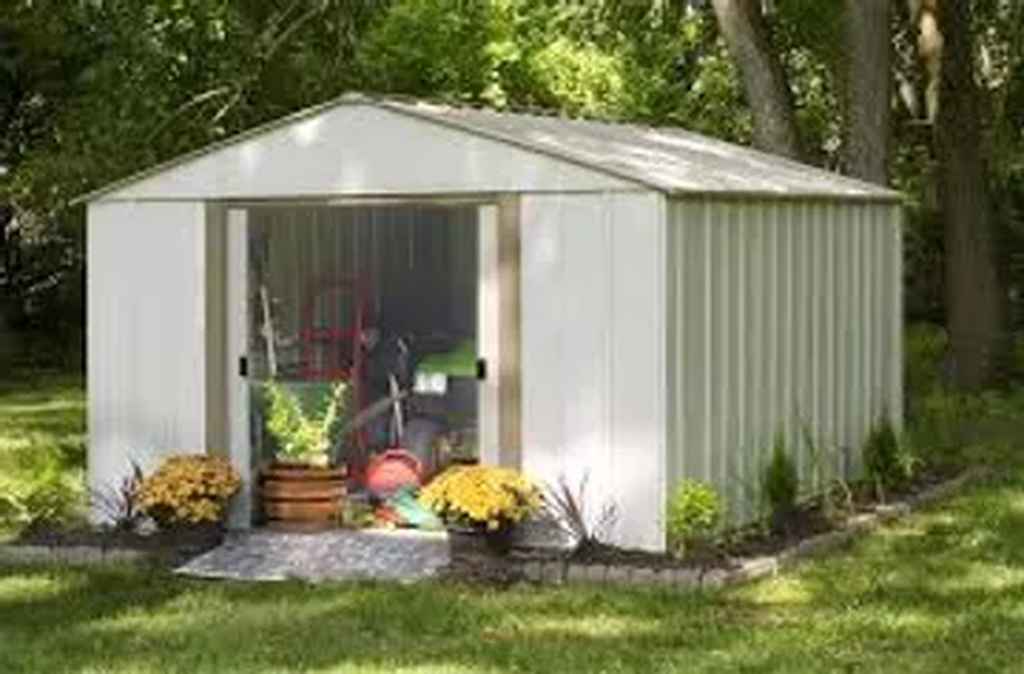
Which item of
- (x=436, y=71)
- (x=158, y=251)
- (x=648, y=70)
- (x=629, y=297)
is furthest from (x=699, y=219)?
(x=648, y=70)

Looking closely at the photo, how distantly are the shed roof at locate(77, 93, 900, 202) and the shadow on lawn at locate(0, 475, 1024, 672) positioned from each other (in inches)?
82.2

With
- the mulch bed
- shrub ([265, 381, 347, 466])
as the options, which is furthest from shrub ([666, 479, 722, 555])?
shrub ([265, 381, 347, 466])

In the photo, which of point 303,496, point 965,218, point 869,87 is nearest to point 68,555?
point 303,496

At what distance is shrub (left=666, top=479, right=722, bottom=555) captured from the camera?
1100 centimetres

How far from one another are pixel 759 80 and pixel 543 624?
331 inches

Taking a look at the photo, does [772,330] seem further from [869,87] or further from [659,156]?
[869,87]

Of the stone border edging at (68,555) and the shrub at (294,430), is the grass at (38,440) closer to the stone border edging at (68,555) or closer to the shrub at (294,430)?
the stone border edging at (68,555)

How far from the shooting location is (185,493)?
11.7m

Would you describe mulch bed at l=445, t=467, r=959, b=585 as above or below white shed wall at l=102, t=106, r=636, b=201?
below

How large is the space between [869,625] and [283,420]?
3.89 m

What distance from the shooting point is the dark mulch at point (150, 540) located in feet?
38.4

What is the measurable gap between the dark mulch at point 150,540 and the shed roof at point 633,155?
6.24ft

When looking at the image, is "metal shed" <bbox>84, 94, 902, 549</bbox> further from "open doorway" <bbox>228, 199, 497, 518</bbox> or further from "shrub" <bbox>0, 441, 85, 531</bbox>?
"shrub" <bbox>0, 441, 85, 531</bbox>

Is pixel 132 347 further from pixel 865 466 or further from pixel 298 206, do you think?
pixel 865 466
